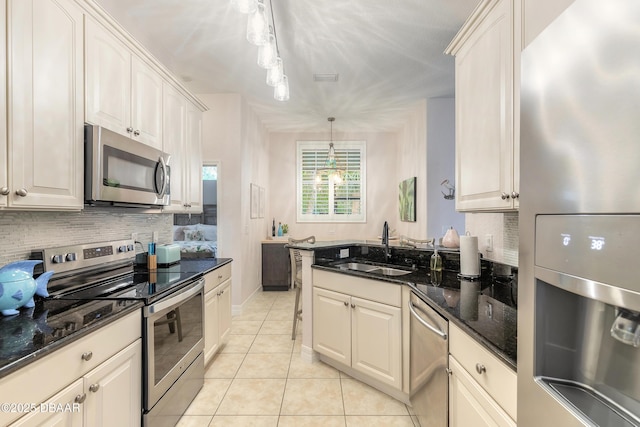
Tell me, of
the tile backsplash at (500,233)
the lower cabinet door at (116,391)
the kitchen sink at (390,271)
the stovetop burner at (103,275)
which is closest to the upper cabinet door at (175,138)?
the stovetop burner at (103,275)

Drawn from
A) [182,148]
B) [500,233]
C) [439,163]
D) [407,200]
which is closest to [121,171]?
[182,148]

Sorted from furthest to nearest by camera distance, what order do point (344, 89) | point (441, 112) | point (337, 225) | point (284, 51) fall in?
1. point (337, 225)
2. point (441, 112)
3. point (344, 89)
4. point (284, 51)

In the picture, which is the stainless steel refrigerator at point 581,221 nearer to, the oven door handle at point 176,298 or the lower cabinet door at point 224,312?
the oven door handle at point 176,298

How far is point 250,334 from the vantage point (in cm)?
335

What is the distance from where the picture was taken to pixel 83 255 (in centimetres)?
192

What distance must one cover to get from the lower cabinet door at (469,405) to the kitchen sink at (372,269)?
1129 mm

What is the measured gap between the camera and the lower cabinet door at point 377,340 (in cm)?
204

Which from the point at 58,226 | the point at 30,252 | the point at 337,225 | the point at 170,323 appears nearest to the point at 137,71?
the point at 58,226

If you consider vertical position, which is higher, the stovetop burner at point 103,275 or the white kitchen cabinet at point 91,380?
the stovetop burner at point 103,275

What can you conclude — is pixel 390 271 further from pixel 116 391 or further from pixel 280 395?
pixel 116 391

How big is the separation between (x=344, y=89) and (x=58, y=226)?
3.34 m

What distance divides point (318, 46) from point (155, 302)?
2.63 m

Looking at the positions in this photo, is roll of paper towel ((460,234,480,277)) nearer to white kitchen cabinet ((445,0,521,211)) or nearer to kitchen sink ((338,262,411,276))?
white kitchen cabinet ((445,0,521,211))

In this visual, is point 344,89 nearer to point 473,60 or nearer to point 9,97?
point 473,60
